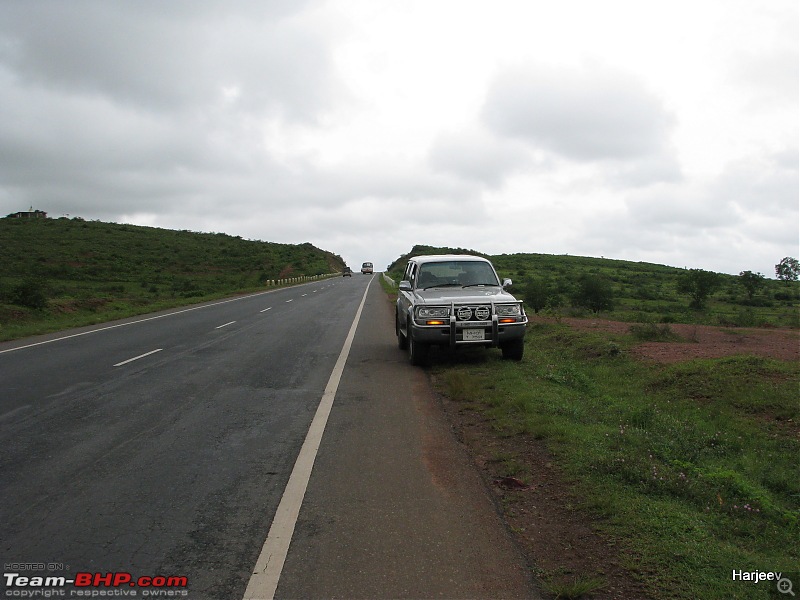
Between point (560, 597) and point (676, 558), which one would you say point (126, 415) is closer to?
point (560, 597)

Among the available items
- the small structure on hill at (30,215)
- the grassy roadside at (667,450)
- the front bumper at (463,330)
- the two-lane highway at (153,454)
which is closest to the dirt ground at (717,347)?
the grassy roadside at (667,450)

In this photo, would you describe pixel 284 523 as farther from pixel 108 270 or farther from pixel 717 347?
pixel 108 270

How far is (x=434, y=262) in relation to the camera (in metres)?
12.3

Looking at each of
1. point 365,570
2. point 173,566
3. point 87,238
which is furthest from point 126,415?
point 87,238

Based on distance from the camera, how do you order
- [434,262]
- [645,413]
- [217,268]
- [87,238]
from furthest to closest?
[87,238] < [217,268] < [434,262] < [645,413]

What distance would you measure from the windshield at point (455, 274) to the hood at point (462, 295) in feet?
1.03

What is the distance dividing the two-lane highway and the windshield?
2587 mm

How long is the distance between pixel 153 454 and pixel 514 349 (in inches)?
268

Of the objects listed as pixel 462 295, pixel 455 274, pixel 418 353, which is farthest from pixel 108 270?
pixel 462 295

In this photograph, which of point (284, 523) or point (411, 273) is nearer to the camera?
point (284, 523)

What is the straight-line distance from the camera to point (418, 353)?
10.7 metres

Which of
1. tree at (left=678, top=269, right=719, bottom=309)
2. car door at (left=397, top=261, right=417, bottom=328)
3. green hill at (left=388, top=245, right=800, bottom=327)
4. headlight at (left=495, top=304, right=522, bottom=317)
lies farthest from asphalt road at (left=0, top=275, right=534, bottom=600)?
tree at (left=678, top=269, right=719, bottom=309)

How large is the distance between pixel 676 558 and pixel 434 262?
8.91m

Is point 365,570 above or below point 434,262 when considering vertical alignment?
below
